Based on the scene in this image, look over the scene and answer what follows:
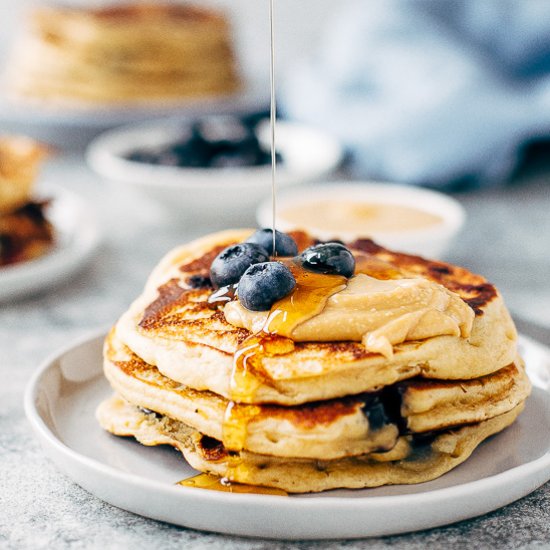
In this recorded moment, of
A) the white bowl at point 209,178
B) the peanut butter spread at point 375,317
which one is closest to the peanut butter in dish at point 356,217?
the white bowl at point 209,178

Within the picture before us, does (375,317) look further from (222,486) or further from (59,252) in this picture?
(59,252)

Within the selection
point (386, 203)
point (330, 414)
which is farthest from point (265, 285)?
point (386, 203)

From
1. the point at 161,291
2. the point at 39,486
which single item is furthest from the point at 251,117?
the point at 39,486

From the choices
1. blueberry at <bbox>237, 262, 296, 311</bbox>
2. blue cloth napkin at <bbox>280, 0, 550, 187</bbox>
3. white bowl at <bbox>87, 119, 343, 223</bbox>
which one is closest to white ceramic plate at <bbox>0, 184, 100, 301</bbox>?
white bowl at <bbox>87, 119, 343, 223</bbox>

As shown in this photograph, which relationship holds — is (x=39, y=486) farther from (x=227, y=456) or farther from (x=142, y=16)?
(x=142, y=16)

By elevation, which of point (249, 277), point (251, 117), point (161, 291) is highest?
point (249, 277)

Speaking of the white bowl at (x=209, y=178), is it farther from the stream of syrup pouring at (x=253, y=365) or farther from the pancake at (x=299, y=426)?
the pancake at (x=299, y=426)
